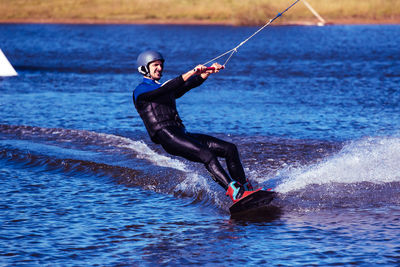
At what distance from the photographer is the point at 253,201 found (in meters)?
8.56

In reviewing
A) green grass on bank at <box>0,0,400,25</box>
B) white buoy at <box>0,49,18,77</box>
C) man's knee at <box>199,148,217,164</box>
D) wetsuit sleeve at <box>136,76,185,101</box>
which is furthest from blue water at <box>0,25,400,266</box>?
green grass on bank at <box>0,0,400,25</box>

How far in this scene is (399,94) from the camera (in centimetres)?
2209

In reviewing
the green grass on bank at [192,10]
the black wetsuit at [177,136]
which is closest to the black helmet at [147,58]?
the black wetsuit at [177,136]

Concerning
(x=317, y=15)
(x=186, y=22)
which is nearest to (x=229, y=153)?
(x=317, y=15)

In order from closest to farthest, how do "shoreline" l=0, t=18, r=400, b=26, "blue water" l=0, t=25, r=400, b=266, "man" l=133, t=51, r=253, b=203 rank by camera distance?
"blue water" l=0, t=25, r=400, b=266 → "man" l=133, t=51, r=253, b=203 → "shoreline" l=0, t=18, r=400, b=26

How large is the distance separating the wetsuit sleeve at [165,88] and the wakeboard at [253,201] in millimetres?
1583

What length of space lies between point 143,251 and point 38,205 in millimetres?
2499

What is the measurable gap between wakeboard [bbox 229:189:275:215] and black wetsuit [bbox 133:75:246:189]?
0.32 meters

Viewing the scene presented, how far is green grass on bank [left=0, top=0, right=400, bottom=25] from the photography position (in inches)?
2879

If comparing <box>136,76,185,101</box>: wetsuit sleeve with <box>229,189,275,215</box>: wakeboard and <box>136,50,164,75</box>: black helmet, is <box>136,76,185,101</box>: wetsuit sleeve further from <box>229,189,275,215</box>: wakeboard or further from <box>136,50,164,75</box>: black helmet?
<box>229,189,275,215</box>: wakeboard

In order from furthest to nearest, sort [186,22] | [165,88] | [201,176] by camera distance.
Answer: [186,22] < [201,176] < [165,88]

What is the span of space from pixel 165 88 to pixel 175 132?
0.67 metres

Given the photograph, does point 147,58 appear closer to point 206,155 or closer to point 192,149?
point 192,149

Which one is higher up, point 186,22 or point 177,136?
point 186,22
